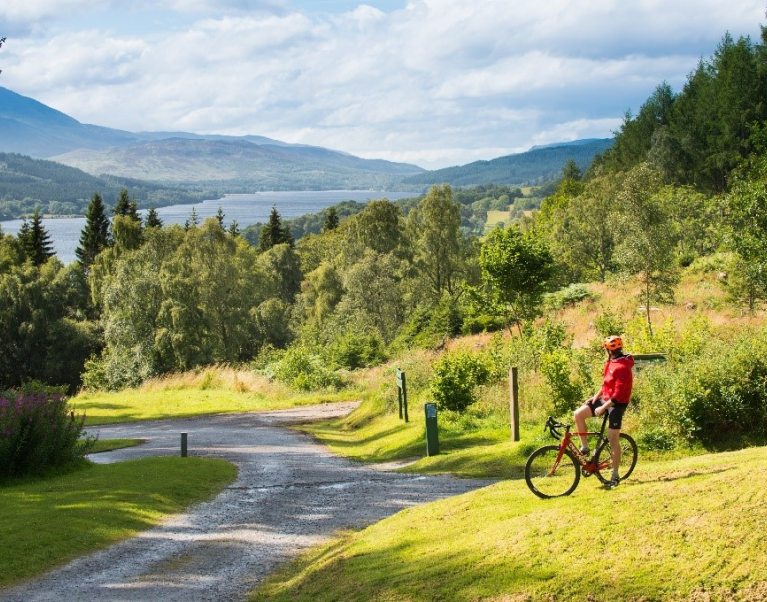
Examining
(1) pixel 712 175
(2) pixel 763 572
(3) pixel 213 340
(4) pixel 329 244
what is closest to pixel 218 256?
(3) pixel 213 340

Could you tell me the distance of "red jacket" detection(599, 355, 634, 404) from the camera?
383 inches

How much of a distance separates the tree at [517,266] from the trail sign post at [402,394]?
398 inches

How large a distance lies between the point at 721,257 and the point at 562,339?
2582 centimetres

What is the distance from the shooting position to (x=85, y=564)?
36.2ft

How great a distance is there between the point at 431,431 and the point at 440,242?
57.5m

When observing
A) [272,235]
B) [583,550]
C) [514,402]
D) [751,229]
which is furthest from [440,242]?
[583,550]

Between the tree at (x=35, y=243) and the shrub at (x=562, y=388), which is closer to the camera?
the shrub at (x=562, y=388)

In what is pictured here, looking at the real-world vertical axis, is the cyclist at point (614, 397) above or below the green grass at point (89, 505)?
above

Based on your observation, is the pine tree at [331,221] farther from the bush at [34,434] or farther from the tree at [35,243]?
the bush at [34,434]

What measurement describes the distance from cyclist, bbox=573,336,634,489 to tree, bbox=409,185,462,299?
214 ft

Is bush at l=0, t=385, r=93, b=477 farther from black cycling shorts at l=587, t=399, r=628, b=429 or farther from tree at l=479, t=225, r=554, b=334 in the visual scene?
tree at l=479, t=225, r=554, b=334

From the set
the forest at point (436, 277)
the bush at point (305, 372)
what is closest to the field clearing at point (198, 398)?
the bush at point (305, 372)

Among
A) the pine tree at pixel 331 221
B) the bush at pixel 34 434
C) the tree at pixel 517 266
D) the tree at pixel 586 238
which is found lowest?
the bush at pixel 34 434

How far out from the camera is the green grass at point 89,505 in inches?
447
